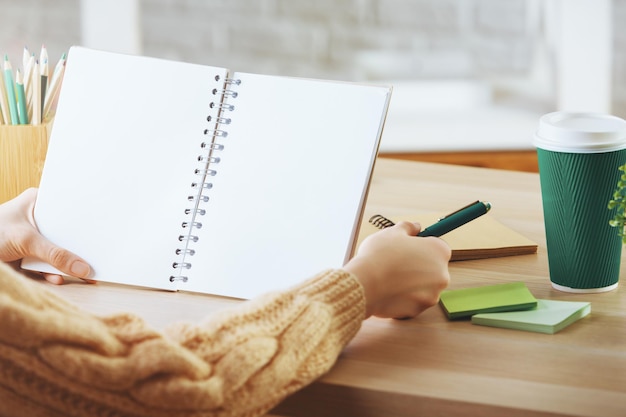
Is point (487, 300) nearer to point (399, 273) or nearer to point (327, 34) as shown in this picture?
point (399, 273)

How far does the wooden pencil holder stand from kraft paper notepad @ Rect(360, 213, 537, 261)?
47cm

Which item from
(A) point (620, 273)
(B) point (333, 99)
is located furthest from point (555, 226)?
(B) point (333, 99)

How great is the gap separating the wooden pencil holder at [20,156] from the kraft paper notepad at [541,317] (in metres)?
0.66

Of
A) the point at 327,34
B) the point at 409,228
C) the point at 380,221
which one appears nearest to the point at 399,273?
the point at 409,228

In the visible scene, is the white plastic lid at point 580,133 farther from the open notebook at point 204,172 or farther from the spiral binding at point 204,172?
the spiral binding at point 204,172

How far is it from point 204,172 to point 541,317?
43 centimetres

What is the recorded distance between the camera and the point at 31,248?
1066mm

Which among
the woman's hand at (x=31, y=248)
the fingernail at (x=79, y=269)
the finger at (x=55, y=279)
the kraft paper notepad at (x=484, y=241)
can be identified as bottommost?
the kraft paper notepad at (x=484, y=241)

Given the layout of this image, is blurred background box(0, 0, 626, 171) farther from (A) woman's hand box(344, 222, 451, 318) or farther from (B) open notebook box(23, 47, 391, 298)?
(A) woman's hand box(344, 222, 451, 318)

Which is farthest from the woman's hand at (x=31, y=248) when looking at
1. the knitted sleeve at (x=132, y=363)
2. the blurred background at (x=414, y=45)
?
the blurred background at (x=414, y=45)

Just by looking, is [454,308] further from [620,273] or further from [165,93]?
[165,93]

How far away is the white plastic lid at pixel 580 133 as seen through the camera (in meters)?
0.96

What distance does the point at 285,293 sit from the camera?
0.84 metres

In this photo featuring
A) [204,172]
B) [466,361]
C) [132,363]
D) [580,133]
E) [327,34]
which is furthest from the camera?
[327,34]
